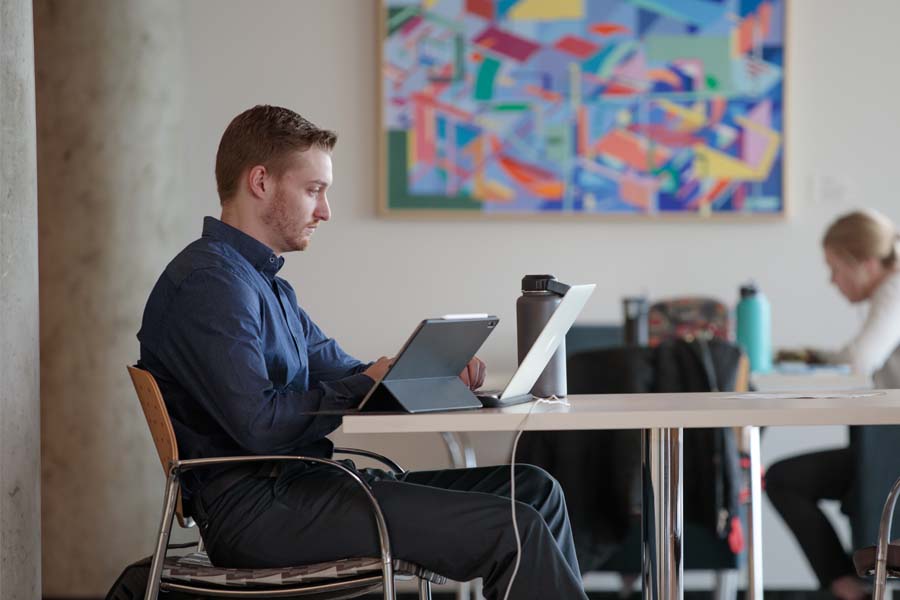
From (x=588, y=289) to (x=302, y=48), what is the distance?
2530 mm

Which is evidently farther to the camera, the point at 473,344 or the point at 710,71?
the point at 710,71

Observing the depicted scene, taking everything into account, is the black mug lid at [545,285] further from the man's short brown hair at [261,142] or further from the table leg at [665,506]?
the man's short brown hair at [261,142]

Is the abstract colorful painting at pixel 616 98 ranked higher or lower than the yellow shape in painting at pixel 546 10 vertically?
lower

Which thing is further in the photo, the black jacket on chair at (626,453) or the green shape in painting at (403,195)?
the green shape in painting at (403,195)

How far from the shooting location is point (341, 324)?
4293 mm

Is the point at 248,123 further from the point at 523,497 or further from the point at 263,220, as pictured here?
the point at 523,497

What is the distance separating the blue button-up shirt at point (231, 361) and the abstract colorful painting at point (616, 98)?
2203 millimetres

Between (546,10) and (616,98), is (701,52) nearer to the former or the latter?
(616,98)

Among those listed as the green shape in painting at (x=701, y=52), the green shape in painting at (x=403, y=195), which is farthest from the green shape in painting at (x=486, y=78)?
the green shape in painting at (x=701, y=52)

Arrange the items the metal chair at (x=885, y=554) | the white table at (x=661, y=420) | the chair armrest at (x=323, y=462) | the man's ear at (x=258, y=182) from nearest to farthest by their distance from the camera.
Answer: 1. the white table at (x=661, y=420)
2. the chair armrest at (x=323, y=462)
3. the metal chair at (x=885, y=554)
4. the man's ear at (x=258, y=182)

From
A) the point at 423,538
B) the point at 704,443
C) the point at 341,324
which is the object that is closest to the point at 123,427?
the point at 341,324

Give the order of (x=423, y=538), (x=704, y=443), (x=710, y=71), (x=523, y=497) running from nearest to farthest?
(x=423, y=538), (x=523, y=497), (x=704, y=443), (x=710, y=71)

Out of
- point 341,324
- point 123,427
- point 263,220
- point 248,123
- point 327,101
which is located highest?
point 327,101

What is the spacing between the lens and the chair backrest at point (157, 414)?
6.14ft
